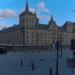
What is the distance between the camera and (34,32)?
165125 mm

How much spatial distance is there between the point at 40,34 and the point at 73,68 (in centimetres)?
13845

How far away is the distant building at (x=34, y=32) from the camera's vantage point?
160 metres

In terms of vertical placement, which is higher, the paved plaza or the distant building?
the distant building

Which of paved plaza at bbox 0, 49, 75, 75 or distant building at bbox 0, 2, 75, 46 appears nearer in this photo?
paved plaza at bbox 0, 49, 75, 75

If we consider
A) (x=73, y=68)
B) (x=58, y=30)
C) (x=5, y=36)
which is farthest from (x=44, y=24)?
(x=73, y=68)

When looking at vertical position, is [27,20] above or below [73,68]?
above

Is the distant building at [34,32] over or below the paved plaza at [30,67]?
over

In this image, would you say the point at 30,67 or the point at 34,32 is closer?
the point at 30,67

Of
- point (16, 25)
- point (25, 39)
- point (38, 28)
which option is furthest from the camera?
point (16, 25)

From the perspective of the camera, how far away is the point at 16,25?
587 feet

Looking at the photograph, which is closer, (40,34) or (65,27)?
(40,34)

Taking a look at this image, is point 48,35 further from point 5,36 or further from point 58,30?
point 5,36

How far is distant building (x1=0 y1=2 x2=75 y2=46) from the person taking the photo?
16050 centimetres

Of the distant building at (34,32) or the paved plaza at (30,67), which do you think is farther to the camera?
the distant building at (34,32)
